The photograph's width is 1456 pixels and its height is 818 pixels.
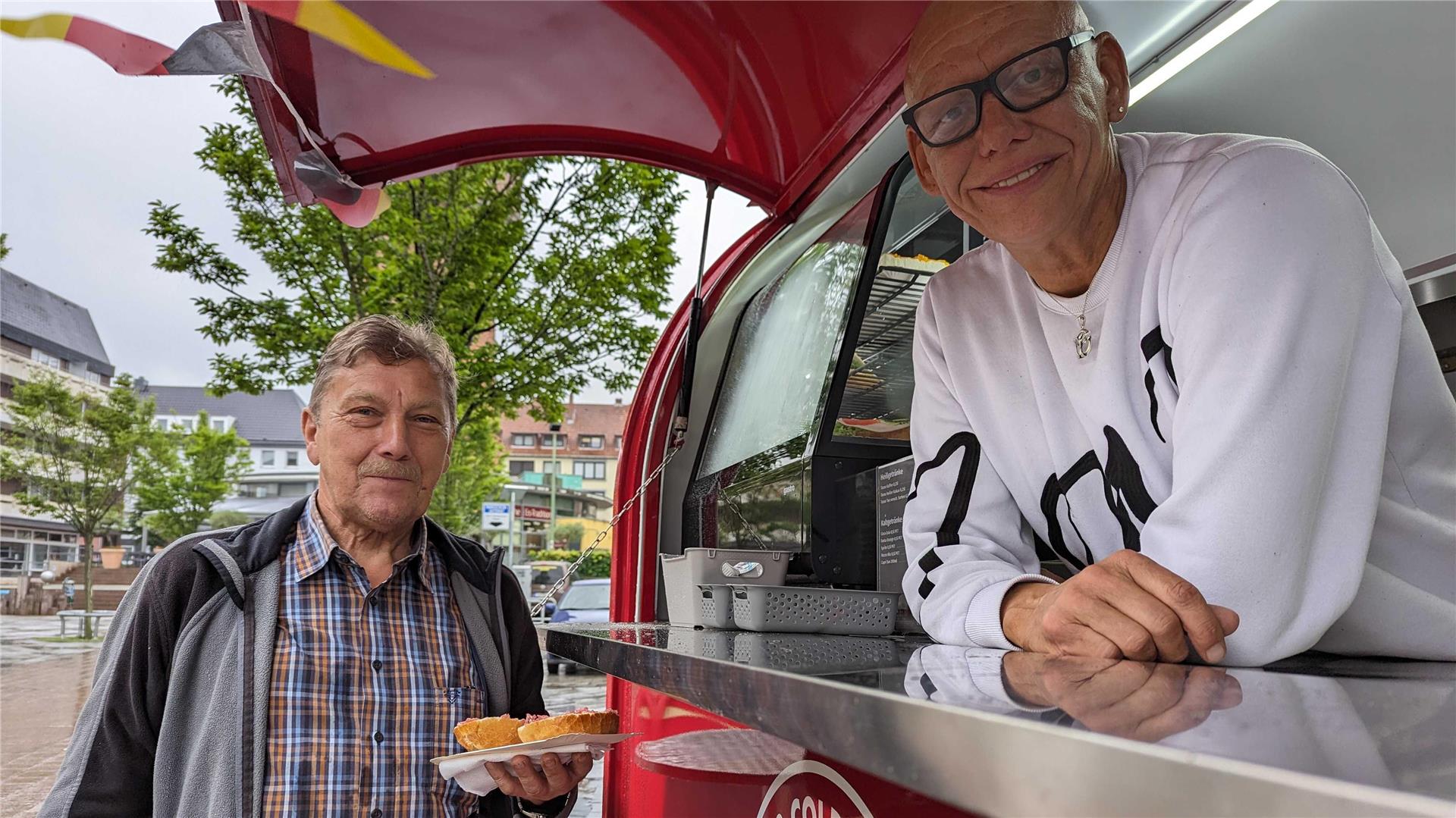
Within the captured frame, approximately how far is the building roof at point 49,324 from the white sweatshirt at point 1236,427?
69.1 feet

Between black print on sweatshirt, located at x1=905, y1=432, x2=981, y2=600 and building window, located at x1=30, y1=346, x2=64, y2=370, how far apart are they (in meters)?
20.1

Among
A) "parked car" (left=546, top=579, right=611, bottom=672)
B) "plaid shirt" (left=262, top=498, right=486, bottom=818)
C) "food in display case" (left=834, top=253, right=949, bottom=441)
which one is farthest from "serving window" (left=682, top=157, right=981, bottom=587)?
"parked car" (left=546, top=579, right=611, bottom=672)

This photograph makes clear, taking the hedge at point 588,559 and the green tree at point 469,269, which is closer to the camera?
the green tree at point 469,269

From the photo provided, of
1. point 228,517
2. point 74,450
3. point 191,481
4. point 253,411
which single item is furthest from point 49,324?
point 253,411

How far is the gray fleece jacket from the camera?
6.89 feet

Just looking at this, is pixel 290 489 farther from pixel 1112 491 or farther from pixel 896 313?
pixel 1112 491

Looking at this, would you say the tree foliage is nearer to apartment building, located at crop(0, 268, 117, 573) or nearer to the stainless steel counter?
apartment building, located at crop(0, 268, 117, 573)

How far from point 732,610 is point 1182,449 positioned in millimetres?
1011

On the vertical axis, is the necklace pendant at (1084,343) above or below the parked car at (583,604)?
above

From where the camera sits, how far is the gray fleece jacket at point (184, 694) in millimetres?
2102

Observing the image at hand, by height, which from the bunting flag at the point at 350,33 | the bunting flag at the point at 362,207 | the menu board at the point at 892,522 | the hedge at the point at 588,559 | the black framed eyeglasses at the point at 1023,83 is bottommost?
the hedge at the point at 588,559

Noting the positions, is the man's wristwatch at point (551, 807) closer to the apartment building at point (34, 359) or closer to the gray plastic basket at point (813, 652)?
the gray plastic basket at point (813, 652)

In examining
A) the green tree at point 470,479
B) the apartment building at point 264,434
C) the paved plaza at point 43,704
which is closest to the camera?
the paved plaza at point 43,704

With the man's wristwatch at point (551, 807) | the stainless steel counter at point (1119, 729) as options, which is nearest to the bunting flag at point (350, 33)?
the stainless steel counter at point (1119, 729)
